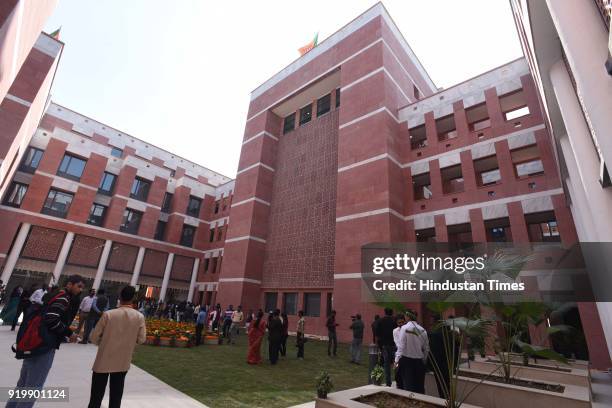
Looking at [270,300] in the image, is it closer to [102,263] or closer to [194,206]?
[102,263]

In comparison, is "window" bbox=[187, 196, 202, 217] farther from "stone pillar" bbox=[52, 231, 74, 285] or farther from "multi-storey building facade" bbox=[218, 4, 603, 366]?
"stone pillar" bbox=[52, 231, 74, 285]

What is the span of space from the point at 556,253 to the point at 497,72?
36.2 feet

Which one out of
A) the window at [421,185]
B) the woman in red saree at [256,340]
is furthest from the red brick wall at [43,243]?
the window at [421,185]

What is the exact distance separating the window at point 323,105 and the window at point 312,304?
15.1 m

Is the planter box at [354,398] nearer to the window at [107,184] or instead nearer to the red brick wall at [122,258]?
the red brick wall at [122,258]

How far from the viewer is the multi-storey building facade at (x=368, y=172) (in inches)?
653

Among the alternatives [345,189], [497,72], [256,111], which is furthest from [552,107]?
[256,111]

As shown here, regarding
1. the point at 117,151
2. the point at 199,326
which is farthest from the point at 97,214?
the point at 199,326

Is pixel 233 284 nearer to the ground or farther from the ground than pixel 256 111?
nearer to the ground

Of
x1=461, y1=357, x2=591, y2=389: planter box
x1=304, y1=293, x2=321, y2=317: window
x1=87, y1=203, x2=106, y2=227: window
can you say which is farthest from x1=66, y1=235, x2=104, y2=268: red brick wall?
x1=461, y1=357, x2=591, y2=389: planter box

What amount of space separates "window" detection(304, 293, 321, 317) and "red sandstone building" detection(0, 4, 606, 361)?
85 millimetres

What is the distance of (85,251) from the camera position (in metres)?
28.6

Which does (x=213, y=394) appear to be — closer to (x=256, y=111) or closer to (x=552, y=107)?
(x=552, y=107)

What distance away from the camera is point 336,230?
2012 cm
